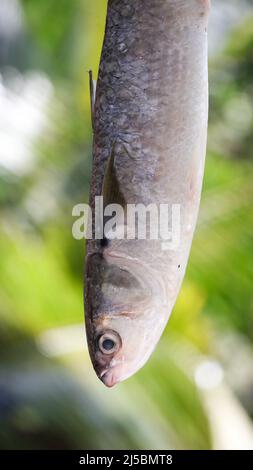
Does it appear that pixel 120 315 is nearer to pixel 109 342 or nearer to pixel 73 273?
pixel 109 342

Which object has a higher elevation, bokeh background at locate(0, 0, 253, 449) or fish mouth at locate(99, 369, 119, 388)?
bokeh background at locate(0, 0, 253, 449)

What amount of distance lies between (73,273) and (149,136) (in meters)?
2.56

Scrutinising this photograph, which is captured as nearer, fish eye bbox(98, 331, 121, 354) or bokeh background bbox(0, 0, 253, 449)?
fish eye bbox(98, 331, 121, 354)

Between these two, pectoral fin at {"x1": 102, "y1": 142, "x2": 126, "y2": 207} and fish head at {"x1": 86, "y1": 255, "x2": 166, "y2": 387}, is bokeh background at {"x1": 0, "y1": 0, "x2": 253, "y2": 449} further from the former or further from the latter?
pectoral fin at {"x1": 102, "y1": 142, "x2": 126, "y2": 207}

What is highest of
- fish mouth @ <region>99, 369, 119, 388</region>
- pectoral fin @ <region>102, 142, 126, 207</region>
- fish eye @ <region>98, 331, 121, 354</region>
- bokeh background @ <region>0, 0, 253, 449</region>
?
bokeh background @ <region>0, 0, 253, 449</region>

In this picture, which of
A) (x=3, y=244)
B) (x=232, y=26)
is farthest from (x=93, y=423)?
(x=232, y=26)

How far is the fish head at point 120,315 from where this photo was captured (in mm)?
1461

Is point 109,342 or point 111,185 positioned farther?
point 109,342

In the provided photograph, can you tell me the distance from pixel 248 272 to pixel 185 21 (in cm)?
252

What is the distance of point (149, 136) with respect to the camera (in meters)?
1.41

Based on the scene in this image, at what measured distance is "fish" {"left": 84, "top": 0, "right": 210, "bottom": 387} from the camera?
1403 millimetres

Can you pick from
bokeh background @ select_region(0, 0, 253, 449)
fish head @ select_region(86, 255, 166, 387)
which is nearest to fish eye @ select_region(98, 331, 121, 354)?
fish head @ select_region(86, 255, 166, 387)

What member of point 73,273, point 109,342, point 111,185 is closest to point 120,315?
Answer: point 109,342

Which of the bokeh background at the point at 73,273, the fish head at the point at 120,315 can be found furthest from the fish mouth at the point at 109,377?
the bokeh background at the point at 73,273
